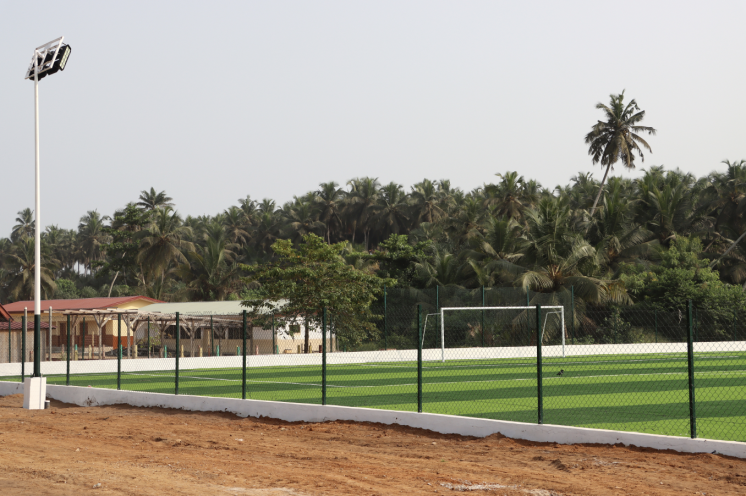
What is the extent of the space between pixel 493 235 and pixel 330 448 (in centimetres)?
4150

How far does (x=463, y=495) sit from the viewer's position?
24.8 feet

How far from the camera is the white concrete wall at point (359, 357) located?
99.3 feet

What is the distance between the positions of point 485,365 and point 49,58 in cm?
1820

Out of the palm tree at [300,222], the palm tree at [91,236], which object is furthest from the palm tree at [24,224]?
the palm tree at [300,222]

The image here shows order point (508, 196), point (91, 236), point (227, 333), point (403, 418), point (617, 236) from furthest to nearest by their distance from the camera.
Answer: point (91, 236) → point (508, 196) → point (617, 236) → point (227, 333) → point (403, 418)

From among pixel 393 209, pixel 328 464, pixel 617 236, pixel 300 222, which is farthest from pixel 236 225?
pixel 328 464

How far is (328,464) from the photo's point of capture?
9367 millimetres

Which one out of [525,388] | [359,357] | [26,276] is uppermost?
[26,276]

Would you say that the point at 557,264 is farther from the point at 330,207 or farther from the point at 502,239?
the point at 330,207

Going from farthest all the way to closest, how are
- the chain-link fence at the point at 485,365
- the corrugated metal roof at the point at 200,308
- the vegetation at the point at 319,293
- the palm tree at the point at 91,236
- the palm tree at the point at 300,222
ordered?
the palm tree at the point at 91,236 → the palm tree at the point at 300,222 → the corrugated metal roof at the point at 200,308 → the vegetation at the point at 319,293 → the chain-link fence at the point at 485,365

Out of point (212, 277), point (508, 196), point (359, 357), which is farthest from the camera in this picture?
point (212, 277)

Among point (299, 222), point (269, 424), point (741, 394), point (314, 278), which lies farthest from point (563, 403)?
point (299, 222)

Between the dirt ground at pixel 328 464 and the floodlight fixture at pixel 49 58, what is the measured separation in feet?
28.8

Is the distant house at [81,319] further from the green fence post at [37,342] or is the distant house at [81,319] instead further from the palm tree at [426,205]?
the palm tree at [426,205]
